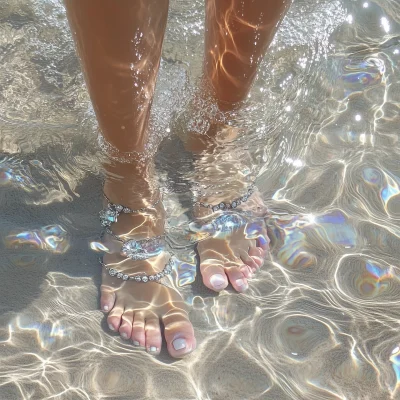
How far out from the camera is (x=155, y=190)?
2057 mm

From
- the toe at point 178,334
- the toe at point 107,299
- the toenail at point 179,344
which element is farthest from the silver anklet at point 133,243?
the toenail at point 179,344

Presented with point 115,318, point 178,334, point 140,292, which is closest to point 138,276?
point 140,292

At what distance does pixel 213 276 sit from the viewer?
1939mm

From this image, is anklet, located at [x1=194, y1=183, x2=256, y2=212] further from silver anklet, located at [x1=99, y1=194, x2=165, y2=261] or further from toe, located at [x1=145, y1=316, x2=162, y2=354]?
toe, located at [x1=145, y1=316, x2=162, y2=354]

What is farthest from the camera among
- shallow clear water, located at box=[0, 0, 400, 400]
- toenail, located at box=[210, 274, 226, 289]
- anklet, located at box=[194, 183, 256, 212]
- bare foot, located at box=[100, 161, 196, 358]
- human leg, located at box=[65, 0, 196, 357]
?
anklet, located at box=[194, 183, 256, 212]

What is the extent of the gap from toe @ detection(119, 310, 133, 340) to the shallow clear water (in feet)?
0.12

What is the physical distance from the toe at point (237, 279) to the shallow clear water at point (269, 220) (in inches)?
1.3

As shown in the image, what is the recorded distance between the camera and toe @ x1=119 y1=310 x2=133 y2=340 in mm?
1782

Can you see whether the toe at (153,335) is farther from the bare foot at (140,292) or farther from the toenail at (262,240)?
the toenail at (262,240)

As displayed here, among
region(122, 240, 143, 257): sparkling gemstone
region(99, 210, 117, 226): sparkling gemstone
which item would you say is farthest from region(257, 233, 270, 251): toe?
region(99, 210, 117, 226): sparkling gemstone

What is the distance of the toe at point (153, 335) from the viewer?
1.76m

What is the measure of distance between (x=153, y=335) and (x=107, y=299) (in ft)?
0.71

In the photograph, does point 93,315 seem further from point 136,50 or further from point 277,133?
point 277,133

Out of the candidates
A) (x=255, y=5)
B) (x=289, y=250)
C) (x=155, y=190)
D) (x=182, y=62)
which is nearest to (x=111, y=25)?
(x=255, y=5)
